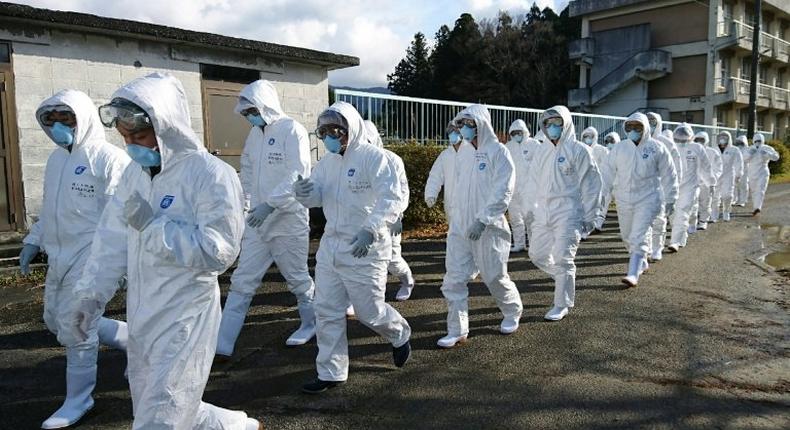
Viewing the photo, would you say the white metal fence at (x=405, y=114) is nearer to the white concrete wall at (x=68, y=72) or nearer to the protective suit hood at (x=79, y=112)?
the white concrete wall at (x=68, y=72)

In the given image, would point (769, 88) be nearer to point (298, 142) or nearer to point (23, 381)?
point (298, 142)

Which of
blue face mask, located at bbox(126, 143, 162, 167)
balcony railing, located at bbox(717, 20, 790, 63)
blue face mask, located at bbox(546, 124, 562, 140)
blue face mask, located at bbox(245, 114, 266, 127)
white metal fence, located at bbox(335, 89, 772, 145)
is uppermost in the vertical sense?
balcony railing, located at bbox(717, 20, 790, 63)

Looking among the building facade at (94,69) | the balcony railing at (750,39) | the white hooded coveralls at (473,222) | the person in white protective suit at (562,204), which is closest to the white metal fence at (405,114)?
the building facade at (94,69)

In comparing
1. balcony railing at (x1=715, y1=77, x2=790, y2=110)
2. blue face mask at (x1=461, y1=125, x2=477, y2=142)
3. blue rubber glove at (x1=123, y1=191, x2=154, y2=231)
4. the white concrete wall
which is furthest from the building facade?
balcony railing at (x1=715, y1=77, x2=790, y2=110)

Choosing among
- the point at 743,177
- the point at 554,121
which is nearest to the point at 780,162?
the point at 743,177

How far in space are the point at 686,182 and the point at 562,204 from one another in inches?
225

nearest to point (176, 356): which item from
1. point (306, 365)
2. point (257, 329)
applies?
point (306, 365)

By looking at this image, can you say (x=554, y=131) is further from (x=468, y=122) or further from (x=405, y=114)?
(x=405, y=114)

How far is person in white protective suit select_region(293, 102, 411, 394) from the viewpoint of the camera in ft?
13.1

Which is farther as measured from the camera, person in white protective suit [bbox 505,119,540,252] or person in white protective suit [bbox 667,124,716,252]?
person in white protective suit [bbox 667,124,716,252]

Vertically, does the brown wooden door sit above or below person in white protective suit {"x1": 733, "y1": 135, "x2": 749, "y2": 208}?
above

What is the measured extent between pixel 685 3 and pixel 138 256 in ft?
122

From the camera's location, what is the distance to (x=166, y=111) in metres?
2.62

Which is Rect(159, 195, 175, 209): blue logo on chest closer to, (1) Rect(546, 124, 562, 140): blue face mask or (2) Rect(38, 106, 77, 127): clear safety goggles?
(2) Rect(38, 106, 77, 127): clear safety goggles
